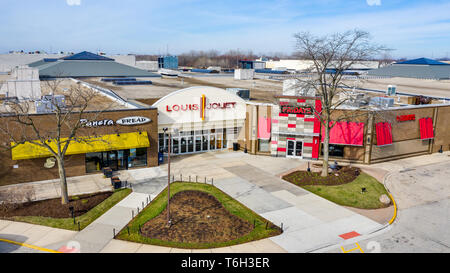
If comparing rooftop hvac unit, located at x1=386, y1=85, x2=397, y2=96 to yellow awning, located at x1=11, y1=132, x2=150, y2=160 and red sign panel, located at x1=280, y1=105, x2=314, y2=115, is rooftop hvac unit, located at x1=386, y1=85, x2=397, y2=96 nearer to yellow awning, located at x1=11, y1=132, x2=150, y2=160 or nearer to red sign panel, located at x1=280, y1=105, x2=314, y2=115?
red sign panel, located at x1=280, y1=105, x2=314, y2=115

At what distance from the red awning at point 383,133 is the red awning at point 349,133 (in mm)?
1707

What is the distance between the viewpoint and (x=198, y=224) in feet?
70.0

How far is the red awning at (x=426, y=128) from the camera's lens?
Answer: 38.2 meters

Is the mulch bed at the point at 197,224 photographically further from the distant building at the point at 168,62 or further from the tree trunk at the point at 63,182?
the distant building at the point at 168,62

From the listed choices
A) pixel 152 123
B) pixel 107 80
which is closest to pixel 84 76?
pixel 107 80

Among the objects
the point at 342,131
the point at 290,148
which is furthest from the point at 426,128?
the point at 290,148

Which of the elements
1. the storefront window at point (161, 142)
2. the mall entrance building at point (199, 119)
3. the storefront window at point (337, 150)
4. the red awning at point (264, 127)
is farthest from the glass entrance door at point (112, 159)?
the storefront window at point (337, 150)

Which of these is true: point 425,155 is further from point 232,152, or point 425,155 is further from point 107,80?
point 107,80

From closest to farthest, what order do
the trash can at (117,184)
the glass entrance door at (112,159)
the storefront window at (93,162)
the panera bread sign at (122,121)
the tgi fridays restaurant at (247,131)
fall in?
the trash can at (117,184), the panera bread sign at (122,121), the storefront window at (93,162), the tgi fridays restaurant at (247,131), the glass entrance door at (112,159)

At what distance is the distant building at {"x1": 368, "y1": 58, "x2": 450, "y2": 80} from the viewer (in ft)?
199

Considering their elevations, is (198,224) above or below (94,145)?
below

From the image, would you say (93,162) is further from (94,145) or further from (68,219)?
(68,219)

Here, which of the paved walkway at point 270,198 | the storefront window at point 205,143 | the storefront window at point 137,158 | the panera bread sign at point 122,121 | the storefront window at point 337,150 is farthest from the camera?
the storefront window at point 205,143

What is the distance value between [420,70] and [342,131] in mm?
38429
